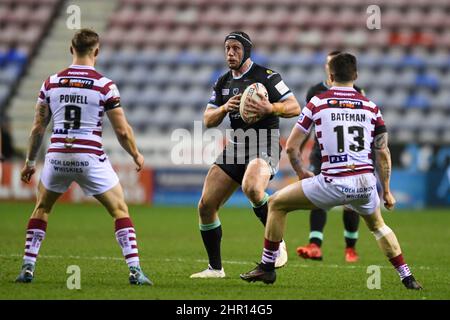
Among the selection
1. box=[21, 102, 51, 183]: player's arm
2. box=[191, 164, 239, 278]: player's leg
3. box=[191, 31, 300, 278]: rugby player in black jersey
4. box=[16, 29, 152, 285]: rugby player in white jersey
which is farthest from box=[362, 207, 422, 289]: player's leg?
box=[21, 102, 51, 183]: player's arm

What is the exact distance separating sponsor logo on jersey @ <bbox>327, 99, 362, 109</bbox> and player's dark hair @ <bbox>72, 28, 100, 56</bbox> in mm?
2104

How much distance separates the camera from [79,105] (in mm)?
7723

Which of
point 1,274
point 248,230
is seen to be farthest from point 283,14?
point 1,274

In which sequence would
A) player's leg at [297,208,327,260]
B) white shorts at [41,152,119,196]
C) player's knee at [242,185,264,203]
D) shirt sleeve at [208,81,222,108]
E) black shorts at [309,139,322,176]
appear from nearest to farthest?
white shorts at [41,152,119,196] < player's knee at [242,185,264,203] < shirt sleeve at [208,81,222,108] < player's leg at [297,208,327,260] < black shorts at [309,139,322,176]

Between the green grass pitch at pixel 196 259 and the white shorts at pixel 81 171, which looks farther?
the white shorts at pixel 81 171

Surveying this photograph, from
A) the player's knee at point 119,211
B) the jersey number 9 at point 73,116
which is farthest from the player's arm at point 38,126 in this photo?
the player's knee at point 119,211

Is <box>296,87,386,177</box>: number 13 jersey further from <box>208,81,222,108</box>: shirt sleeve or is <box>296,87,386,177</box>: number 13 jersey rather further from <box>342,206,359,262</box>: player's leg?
<box>342,206,359,262</box>: player's leg

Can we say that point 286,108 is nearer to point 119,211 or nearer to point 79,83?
point 119,211

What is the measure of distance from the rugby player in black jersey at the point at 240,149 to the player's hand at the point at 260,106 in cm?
27

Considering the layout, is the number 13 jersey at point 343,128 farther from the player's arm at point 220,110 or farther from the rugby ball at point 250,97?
the player's arm at point 220,110

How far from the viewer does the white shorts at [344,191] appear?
7707mm

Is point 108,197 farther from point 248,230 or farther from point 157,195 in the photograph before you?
point 157,195

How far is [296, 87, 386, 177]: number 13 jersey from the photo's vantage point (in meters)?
7.74

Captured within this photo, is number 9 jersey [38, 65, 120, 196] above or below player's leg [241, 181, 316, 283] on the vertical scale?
above
